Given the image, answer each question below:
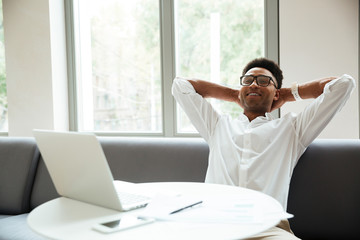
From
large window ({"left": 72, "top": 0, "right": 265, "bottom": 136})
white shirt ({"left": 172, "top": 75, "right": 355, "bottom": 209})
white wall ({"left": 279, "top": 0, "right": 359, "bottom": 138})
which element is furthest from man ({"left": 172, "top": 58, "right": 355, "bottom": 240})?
large window ({"left": 72, "top": 0, "right": 265, "bottom": 136})

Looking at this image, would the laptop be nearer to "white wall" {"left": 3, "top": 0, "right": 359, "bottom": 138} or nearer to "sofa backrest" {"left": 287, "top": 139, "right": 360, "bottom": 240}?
"sofa backrest" {"left": 287, "top": 139, "right": 360, "bottom": 240}

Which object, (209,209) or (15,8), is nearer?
(209,209)

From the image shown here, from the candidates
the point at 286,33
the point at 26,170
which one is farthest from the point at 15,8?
the point at 286,33

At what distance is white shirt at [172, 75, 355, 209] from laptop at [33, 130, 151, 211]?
661mm

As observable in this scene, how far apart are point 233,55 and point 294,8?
646 millimetres

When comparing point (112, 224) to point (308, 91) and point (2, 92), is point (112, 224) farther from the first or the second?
point (2, 92)

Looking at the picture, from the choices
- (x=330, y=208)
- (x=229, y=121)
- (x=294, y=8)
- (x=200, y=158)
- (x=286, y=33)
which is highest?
(x=294, y=8)

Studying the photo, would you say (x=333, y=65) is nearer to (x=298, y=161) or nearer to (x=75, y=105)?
(x=298, y=161)

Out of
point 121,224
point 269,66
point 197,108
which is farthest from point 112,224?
point 269,66

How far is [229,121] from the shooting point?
78.3 inches

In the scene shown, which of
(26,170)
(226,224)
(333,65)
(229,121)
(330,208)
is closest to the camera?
(226,224)

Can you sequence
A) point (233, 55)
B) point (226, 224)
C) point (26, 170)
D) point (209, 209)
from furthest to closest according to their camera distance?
point (233, 55), point (26, 170), point (209, 209), point (226, 224)

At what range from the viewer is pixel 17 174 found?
238 centimetres

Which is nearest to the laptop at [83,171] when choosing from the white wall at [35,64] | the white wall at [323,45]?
the white wall at [323,45]
